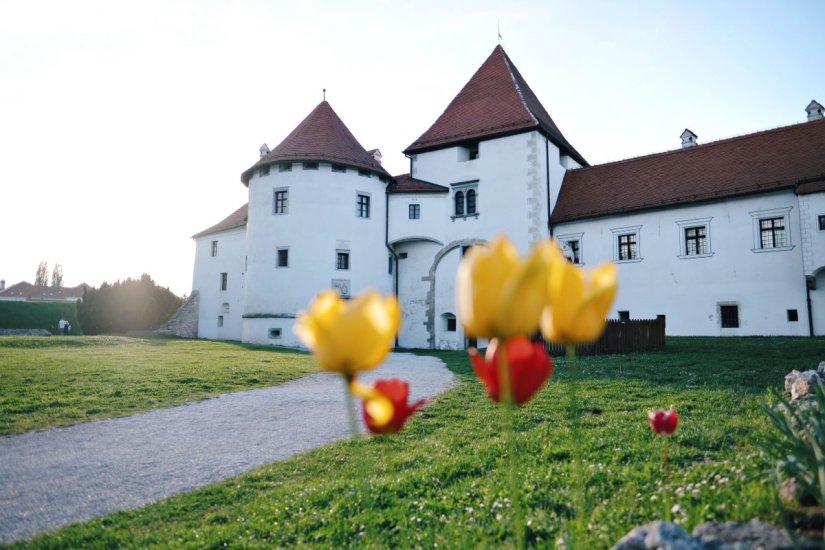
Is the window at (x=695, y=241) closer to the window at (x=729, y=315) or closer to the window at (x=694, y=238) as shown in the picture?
the window at (x=694, y=238)

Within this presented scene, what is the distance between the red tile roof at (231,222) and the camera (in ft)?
125

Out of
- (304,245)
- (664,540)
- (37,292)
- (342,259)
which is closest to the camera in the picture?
(664,540)

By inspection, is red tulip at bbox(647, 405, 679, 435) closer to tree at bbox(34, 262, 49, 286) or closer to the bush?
the bush

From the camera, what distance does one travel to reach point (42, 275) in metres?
96.0

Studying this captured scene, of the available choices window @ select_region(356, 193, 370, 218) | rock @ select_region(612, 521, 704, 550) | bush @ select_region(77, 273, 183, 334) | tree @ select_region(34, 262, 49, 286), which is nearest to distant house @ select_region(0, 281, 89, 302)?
tree @ select_region(34, 262, 49, 286)

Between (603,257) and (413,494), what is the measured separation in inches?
896

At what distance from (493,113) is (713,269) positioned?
13421mm

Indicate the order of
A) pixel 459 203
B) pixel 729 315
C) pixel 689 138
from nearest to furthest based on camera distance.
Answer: pixel 729 315 → pixel 689 138 → pixel 459 203

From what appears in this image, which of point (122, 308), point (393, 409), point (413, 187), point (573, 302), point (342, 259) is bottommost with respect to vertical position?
point (393, 409)

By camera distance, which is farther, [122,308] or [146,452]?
[122,308]

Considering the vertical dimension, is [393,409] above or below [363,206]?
below

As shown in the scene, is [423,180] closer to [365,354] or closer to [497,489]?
[497,489]

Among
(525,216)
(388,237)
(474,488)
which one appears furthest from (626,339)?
(388,237)

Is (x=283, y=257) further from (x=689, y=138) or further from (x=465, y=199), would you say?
(x=689, y=138)
